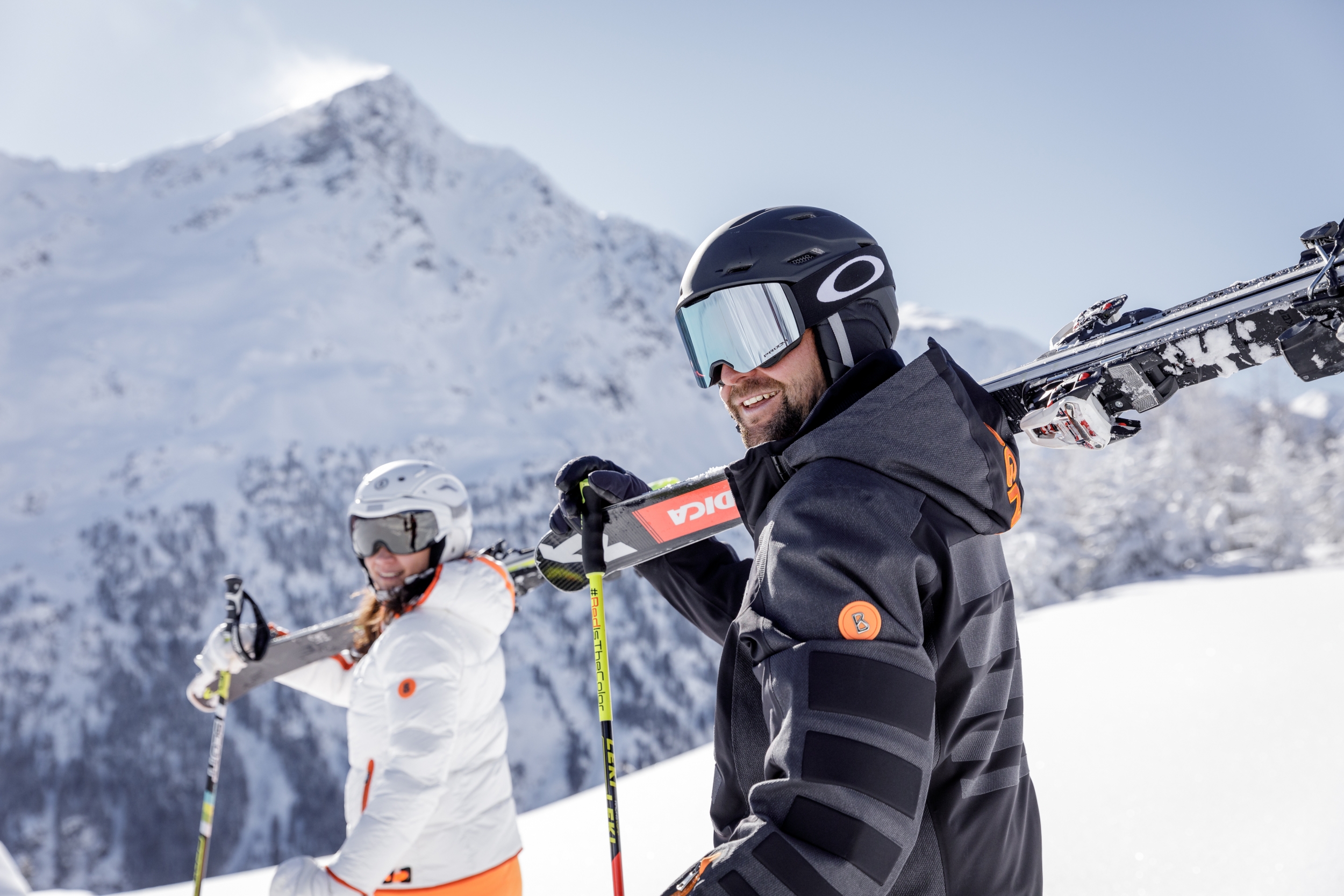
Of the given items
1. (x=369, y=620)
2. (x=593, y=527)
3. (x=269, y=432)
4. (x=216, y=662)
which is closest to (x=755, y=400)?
(x=593, y=527)

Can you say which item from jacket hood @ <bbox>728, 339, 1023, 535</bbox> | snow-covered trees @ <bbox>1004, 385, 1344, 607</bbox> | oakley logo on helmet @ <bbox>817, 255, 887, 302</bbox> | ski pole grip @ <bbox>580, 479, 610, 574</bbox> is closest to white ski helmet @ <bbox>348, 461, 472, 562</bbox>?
ski pole grip @ <bbox>580, 479, 610, 574</bbox>

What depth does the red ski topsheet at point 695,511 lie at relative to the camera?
2330mm

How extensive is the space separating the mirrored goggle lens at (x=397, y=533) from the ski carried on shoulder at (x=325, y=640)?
0.37 meters

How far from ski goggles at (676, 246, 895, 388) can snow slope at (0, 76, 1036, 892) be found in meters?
37.3

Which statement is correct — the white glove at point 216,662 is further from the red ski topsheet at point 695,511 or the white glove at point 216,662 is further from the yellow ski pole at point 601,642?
the red ski topsheet at point 695,511

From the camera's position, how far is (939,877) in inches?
47.4

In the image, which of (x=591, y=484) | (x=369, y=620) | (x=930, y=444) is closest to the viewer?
(x=930, y=444)

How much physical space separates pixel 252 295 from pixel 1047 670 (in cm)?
6784

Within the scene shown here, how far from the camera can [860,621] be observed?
105cm

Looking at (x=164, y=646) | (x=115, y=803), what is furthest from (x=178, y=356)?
(x=115, y=803)

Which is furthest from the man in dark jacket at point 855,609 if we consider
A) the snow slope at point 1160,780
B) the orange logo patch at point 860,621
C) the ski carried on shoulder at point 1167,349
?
the snow slope at point 1160,780

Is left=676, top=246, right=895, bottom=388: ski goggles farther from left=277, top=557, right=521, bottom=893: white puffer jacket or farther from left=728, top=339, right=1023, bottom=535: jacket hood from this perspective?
left=277, top=557, right=521, bottom=893: white puffer jacket

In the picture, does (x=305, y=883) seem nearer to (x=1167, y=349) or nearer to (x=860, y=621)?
(x=860, y=621)

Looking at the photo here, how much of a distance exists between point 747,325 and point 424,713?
6.01 ft
